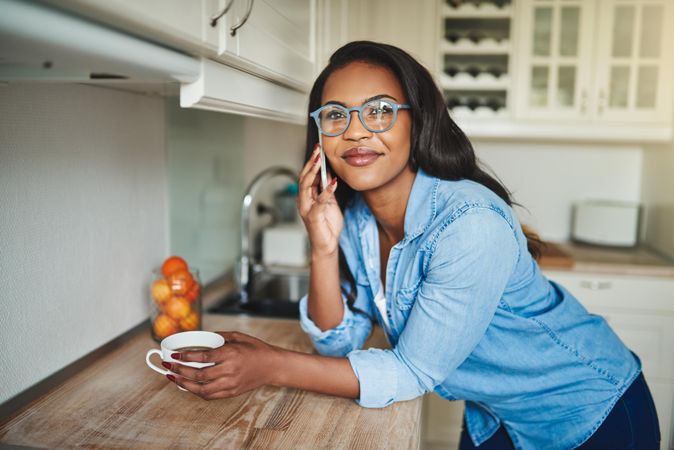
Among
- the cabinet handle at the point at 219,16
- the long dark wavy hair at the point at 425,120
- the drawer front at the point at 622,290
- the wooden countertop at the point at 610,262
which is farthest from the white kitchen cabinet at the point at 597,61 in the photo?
the cabinet handle at the point at 219,16

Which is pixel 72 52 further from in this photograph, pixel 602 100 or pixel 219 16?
pixel 602 100

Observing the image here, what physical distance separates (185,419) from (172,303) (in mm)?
367

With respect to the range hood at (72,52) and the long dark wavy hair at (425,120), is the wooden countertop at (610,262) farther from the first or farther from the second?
the range hood at (72,52)

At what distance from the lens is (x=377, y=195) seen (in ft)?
4.03

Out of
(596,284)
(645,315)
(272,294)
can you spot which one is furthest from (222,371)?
(645,315)

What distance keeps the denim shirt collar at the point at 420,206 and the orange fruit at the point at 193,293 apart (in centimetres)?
50

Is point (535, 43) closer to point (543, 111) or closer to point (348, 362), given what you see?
point (543, 111)

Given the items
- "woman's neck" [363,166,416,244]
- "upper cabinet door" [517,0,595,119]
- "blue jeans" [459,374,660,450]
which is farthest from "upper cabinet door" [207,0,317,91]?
"upper cabinet door" [517,0,595,119]

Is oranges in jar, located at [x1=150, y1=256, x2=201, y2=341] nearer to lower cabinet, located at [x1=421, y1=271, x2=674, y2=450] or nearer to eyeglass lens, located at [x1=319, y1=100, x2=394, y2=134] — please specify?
eyeglass lens, located at [x1=319, y1=100, x2=394, y2=134]

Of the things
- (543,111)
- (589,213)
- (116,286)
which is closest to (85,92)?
(116,286)

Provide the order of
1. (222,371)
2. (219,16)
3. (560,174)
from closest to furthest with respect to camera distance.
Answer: (219,16) < (222,371) < (560,174)

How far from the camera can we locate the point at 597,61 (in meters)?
2.59

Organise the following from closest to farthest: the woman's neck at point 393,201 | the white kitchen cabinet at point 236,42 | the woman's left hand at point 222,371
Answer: the white kitchen cabinet at point 236,42, the woman's left hand at point 222,371, the woman's neck at point 393,201

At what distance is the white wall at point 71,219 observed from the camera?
99 cm
